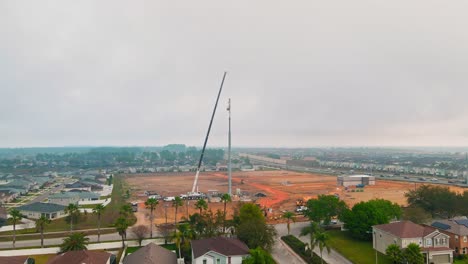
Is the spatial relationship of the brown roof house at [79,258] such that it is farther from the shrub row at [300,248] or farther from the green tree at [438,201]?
the green tree at [438,201]

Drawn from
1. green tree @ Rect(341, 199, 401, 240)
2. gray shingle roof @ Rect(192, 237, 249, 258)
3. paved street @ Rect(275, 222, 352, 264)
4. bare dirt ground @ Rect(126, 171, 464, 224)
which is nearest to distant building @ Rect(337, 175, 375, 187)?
bare dirt ground @ Rect(126, 171, 464, 224)

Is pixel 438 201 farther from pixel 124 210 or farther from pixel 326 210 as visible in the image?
pixel 124 210

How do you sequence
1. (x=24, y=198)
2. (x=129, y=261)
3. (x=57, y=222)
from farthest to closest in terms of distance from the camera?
(x=24, y=198)
(x=57, y=222)
(x=129, y=261)

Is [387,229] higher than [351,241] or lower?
higher

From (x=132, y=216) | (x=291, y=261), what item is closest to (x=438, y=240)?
(x=291, y=261)

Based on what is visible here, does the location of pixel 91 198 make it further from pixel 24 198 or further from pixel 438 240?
pixel 438 240

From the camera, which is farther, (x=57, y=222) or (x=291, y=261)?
(x=57, y=222)

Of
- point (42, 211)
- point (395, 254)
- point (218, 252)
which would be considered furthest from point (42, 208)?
point (395, 254)

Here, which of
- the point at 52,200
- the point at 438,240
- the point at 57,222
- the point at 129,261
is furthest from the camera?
the point at 52,200
